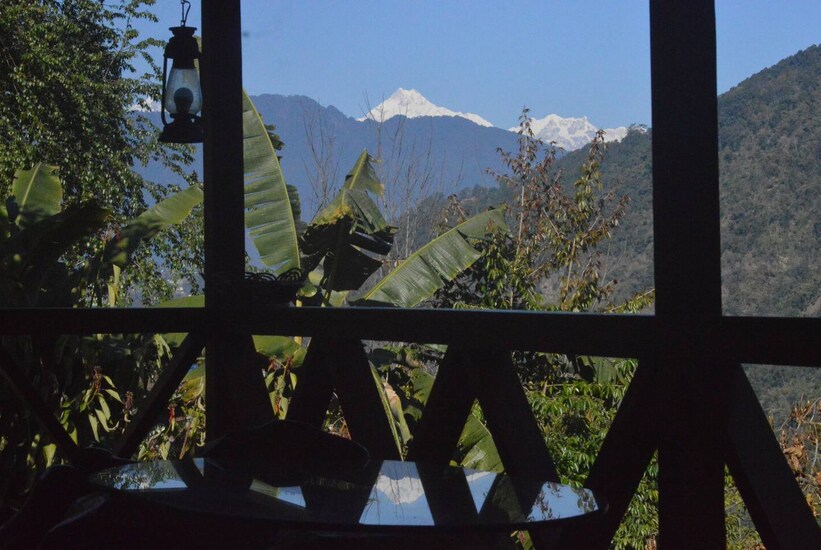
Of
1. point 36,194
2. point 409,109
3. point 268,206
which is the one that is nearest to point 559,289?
point 268,206

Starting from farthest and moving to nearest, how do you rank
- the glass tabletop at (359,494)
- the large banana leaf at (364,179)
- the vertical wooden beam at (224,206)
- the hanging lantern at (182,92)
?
the large banana leaf at (364,179), the hanging lantern at (182,92), the vertical wooden beam at (224,206), the glass tabletop at (359,494)

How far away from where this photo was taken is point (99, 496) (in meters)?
1.40

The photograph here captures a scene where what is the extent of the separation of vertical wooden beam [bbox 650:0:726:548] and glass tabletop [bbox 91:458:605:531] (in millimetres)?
300

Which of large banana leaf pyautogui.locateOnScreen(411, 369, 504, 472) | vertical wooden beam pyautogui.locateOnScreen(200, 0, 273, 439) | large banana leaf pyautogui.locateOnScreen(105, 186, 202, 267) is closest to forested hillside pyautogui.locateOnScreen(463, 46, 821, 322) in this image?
large banana leaf pyautogui.locateOnScreen(411, 369, 504, 472)

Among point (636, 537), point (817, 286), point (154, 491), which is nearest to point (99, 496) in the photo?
point (154, 491)

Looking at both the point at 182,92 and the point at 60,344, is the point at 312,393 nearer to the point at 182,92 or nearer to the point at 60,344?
the point at 182,92

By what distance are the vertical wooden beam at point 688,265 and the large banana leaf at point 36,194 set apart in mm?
3948

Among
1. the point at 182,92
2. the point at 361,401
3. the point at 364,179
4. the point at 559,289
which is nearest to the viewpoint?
the point at 361,401

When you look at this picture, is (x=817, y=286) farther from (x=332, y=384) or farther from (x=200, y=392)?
(x=332, y=384)

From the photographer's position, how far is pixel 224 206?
2.42m

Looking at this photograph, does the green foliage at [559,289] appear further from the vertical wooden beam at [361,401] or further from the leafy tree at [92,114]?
the leafy tree at [92,114]

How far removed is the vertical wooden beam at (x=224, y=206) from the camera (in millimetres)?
2393

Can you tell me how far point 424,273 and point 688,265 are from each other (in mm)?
3644

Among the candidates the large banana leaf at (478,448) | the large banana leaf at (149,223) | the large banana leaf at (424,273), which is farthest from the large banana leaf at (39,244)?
the large banana leaf at (478,448)
